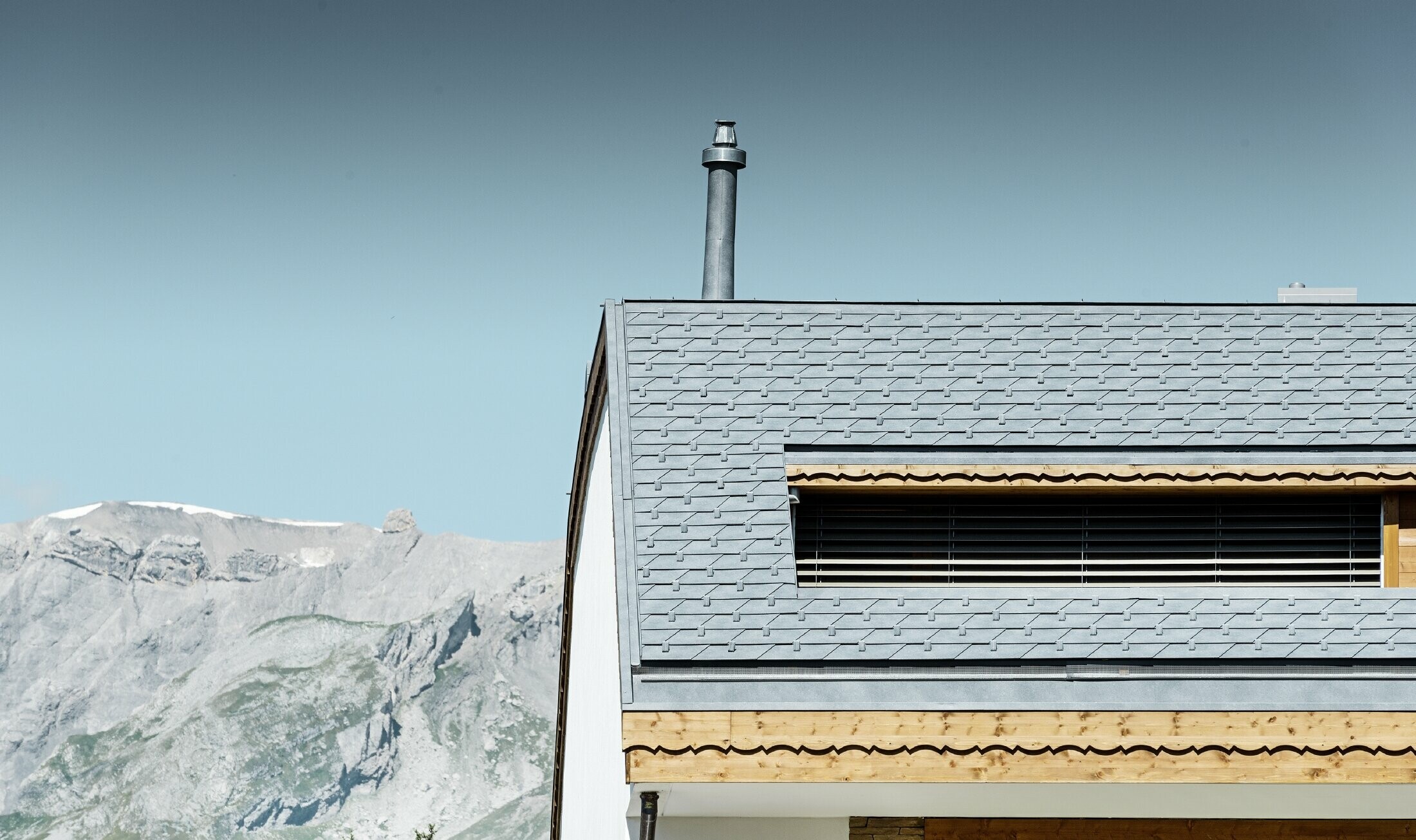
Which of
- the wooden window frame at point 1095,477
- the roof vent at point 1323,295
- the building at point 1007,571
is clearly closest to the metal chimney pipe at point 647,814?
the building at point 1007,571

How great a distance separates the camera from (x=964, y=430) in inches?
462

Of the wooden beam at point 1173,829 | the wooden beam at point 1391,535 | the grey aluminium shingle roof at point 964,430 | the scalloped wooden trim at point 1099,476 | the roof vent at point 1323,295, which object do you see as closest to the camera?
the grey aluminium shingle roof at point 964,430

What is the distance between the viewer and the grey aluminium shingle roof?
33.5ft

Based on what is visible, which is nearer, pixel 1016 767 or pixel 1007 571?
pixel 1016 767

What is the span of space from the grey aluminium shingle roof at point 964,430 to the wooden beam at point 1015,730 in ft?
1.38

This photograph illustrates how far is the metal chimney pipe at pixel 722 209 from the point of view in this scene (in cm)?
1581

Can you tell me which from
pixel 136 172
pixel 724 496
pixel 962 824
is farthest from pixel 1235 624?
pixel 136 172

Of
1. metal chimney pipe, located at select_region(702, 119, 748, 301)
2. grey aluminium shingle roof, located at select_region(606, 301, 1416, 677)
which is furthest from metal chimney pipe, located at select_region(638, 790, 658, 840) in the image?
metal chimney pipe, located at select_region(702, 119, 748, 301)

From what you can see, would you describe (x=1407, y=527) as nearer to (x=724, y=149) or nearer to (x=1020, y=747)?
(x=1020, y=747)

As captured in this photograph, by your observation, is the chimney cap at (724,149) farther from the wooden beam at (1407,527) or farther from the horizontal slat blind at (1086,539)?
the wooden beam at (1407,527)

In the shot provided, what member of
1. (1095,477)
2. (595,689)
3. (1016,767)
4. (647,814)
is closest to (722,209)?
(595,689)

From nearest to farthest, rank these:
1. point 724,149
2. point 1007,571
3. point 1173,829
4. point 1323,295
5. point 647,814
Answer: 1. point 647,814
2. point 1173,829
3. point 1007,571
4. point 1323,295
5. point 724,149

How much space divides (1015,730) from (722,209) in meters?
7.56

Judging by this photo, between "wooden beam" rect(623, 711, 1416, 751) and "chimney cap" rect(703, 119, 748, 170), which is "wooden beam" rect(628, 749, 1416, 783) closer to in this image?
"wooden beam" rect(623, 711, 1416, 751)
